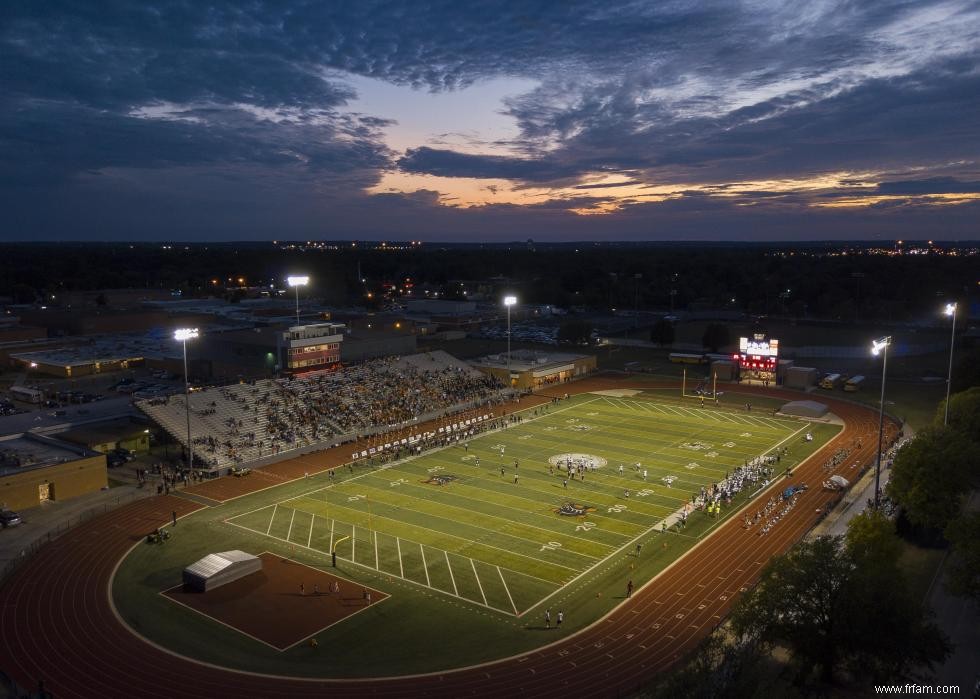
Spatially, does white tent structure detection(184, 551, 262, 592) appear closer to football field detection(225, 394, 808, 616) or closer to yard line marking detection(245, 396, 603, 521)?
football field detection(225, 394, 808, 616)

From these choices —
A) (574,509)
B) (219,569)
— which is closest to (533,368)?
(574,509)

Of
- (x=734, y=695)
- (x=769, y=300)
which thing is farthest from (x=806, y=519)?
(x=769, y=300)

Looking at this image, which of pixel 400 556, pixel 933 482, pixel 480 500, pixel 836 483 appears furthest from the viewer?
pixel 836 483

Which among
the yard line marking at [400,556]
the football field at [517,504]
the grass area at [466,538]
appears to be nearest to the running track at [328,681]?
the grass area at [466,538]

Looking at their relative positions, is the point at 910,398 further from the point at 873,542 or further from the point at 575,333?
the point at 873,542

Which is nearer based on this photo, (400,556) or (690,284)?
(400,556)

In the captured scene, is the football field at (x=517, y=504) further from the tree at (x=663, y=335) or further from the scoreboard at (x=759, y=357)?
the tree at (x=663, y=335)

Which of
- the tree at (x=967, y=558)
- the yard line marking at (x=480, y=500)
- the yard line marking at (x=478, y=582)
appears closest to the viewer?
the tree at (x=967, y=558)


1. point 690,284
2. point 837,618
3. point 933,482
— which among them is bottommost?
point 837,618
